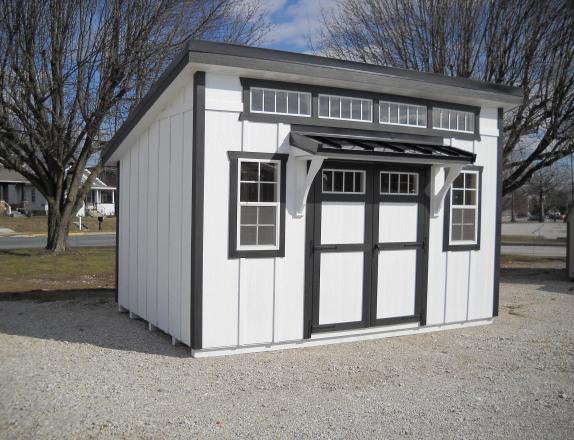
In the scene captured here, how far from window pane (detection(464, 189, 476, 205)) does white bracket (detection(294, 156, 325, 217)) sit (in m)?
2.81

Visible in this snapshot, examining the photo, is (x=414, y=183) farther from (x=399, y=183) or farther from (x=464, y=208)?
(x=464, y=208)

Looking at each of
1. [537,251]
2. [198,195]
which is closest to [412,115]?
[198,195]

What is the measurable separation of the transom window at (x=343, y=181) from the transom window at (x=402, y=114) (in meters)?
0.86

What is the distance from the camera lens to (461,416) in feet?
15.6

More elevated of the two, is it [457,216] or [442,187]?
[442,187]

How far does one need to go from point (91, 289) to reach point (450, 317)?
7.65m

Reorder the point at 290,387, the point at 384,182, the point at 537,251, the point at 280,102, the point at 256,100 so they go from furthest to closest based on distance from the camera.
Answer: the point at 537,251
the point at 384,182
the point at 280,102
the point at 256,100
the point at 290,387

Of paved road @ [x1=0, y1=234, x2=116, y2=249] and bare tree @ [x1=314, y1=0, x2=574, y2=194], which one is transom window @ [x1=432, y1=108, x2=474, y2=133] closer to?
bare tree @ [x1=314, y1=0, x2=574, y2=194]

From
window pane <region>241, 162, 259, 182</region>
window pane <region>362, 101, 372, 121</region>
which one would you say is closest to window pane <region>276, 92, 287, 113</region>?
window pane <region>241, 162, 259, 182</region>

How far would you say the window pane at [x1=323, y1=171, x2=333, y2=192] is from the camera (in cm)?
698

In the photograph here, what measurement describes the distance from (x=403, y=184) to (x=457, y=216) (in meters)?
1.13

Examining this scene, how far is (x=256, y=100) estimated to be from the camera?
260 inches

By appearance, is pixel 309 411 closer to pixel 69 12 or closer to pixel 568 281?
pixel 568 281

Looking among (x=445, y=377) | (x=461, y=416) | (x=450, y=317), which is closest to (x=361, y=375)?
(x=445, y=377)
